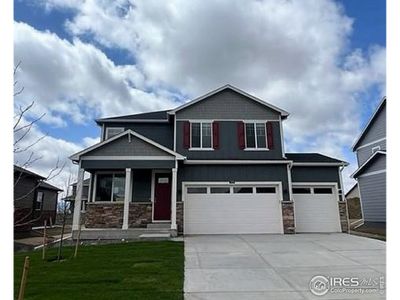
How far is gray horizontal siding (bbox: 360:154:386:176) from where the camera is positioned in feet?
53.3

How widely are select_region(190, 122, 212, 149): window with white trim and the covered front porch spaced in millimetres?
1940

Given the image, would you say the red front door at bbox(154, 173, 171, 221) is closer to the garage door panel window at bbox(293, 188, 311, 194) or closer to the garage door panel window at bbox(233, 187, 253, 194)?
the garage door panel window at bbox(233, 187, 253, 194)

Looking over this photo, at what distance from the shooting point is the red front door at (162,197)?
1391cm

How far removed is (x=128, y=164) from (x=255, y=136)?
645cm

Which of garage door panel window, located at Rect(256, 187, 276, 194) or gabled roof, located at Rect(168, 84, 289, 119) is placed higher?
gabled roof, located at Rect(168, 84, 289, 119)

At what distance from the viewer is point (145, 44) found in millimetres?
11570

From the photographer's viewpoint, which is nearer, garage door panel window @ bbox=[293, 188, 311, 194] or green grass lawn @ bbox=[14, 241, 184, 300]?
green grass lawn @ bbox=[14, 241, 184, 300]

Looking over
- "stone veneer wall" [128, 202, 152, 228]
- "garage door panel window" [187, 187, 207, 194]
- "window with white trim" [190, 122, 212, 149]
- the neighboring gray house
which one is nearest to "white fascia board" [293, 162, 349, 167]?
the neighboring gray house

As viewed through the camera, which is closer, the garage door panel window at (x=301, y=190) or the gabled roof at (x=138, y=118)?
the garage door panel window at (x=301, y=190)

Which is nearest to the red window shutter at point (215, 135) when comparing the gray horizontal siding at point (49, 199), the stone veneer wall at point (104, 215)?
the stone veneer wall at point (104, 215)

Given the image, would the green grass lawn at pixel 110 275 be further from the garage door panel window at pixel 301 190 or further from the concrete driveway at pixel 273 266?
the garage door panel window at pixel 301 190

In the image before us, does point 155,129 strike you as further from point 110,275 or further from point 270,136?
point 110,275

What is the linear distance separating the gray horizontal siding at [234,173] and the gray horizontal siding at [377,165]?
20.8ft
